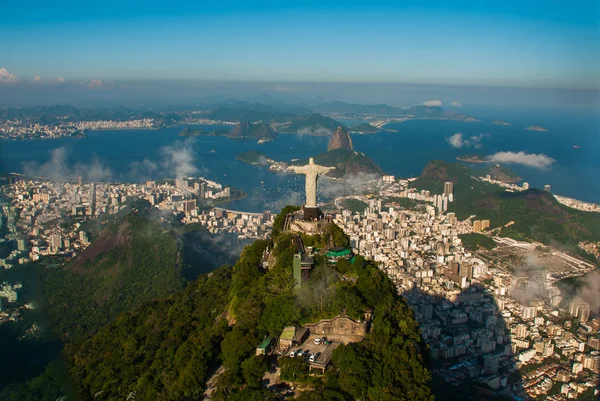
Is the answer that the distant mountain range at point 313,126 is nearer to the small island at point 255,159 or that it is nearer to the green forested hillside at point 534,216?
the small island at point 255,159

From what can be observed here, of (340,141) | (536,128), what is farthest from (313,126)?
(536,128)

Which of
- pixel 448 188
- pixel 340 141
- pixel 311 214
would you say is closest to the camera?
pixel 311 214

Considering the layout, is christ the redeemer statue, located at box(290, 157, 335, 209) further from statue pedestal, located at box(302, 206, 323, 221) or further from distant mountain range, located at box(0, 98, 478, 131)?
distant mountain range, located at box(0, 98, 478, 131)

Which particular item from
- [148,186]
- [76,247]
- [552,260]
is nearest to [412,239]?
[552,260]

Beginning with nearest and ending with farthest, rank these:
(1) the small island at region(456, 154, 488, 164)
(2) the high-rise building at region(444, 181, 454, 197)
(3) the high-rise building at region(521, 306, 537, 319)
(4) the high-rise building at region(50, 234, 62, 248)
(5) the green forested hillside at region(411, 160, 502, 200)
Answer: (3) the high-rise building at region(521, 306, 537, 319) → (4) the high-rise building at region(50, 234, 62, 248) → (2) the high-rise building at region(444, 181, 454, 197) → (5) the green forested hillside at region(411, 160, 502, 200) → (1) the small island at region(456, 154, 488, 164)

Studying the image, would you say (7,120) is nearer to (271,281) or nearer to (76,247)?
(76,247)

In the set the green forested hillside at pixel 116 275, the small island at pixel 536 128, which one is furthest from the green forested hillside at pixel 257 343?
the small island at pixel 536 128

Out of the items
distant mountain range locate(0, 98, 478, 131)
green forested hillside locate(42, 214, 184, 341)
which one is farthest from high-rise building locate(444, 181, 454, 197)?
distant mountain range locate(0, 98, 478, 131)

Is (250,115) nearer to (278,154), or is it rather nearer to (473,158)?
(278,154)
